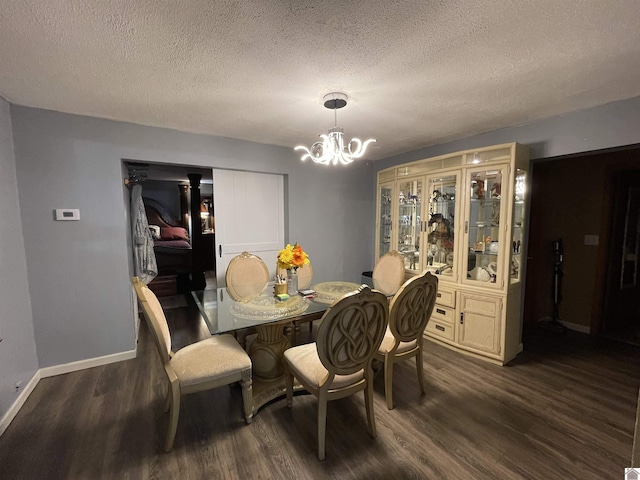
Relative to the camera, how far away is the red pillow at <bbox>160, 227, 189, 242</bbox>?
660cm

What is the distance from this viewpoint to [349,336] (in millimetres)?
1594

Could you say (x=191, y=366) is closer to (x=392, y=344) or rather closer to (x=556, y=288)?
(x=392, y=344)

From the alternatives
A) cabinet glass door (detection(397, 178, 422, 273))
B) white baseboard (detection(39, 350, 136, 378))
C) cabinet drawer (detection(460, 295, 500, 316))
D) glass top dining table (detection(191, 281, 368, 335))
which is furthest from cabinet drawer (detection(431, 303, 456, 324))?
white baseboard (detection(39, 350, 136, 378))

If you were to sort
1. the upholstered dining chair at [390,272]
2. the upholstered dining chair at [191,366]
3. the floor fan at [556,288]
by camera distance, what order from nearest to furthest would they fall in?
the upholstered dining chair at [191,366] → the upholstered dining chair at [390,272] → the floor fan at [556,288]

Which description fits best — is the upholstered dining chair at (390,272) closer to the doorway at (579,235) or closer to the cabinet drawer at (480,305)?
the cabinet drawer at (480,305)

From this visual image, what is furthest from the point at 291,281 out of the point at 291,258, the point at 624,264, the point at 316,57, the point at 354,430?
the point at 624,264

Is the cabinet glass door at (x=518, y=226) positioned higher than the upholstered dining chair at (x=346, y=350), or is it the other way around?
the cabinet glass door at (x=518, y=226)

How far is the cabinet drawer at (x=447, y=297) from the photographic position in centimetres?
301

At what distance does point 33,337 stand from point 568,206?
6004mm

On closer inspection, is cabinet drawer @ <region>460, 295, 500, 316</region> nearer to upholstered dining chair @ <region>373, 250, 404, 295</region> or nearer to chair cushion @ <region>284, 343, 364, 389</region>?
upholstered dining chair @ <region>373, 250, 404, 295</region>

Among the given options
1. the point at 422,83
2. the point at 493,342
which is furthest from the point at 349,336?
the point at 493,342

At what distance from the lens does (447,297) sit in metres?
3.07

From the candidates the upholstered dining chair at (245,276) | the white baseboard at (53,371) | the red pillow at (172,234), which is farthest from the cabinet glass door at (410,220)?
the red pillow at (172,234)

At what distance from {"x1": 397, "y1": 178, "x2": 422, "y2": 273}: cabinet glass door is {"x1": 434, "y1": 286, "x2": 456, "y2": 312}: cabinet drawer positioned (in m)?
0.42
